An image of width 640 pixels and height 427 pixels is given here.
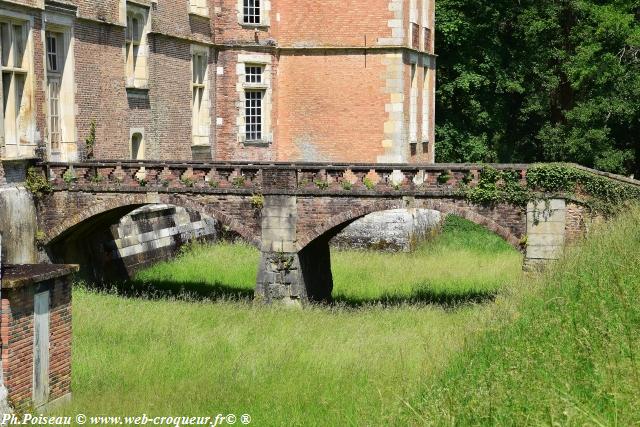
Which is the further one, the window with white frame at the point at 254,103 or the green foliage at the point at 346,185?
the window with white frame at the point at 254,103

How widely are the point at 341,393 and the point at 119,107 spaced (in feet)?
45.8

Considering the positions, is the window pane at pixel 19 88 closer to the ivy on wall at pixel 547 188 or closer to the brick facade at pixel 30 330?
the ivy on wall at pixel 547 188

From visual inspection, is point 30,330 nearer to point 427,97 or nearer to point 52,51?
point 52,51

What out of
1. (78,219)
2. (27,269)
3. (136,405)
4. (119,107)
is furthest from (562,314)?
(119,107)

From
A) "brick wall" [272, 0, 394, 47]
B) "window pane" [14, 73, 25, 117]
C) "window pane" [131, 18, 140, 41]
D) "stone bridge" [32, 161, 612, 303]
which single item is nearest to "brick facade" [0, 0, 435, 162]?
"brick wall" [272, 0, 394, 47]

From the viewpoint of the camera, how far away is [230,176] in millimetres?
22812

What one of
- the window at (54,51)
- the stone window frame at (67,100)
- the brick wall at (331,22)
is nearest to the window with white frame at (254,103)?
the brick wall at (331,22)

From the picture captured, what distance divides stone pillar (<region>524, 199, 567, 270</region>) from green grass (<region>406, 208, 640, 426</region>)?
6.05m

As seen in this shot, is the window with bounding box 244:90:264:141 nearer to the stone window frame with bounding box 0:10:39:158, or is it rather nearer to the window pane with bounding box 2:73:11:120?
the stone window frame with bounding box 0:10:39:158

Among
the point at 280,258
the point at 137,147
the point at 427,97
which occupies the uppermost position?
the point at 427,97

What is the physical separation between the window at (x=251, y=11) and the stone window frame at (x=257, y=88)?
101 cm

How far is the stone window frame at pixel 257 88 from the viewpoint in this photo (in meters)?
31.3

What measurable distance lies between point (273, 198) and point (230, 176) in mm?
1116

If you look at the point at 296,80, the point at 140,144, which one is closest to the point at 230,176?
the point at 140,144
